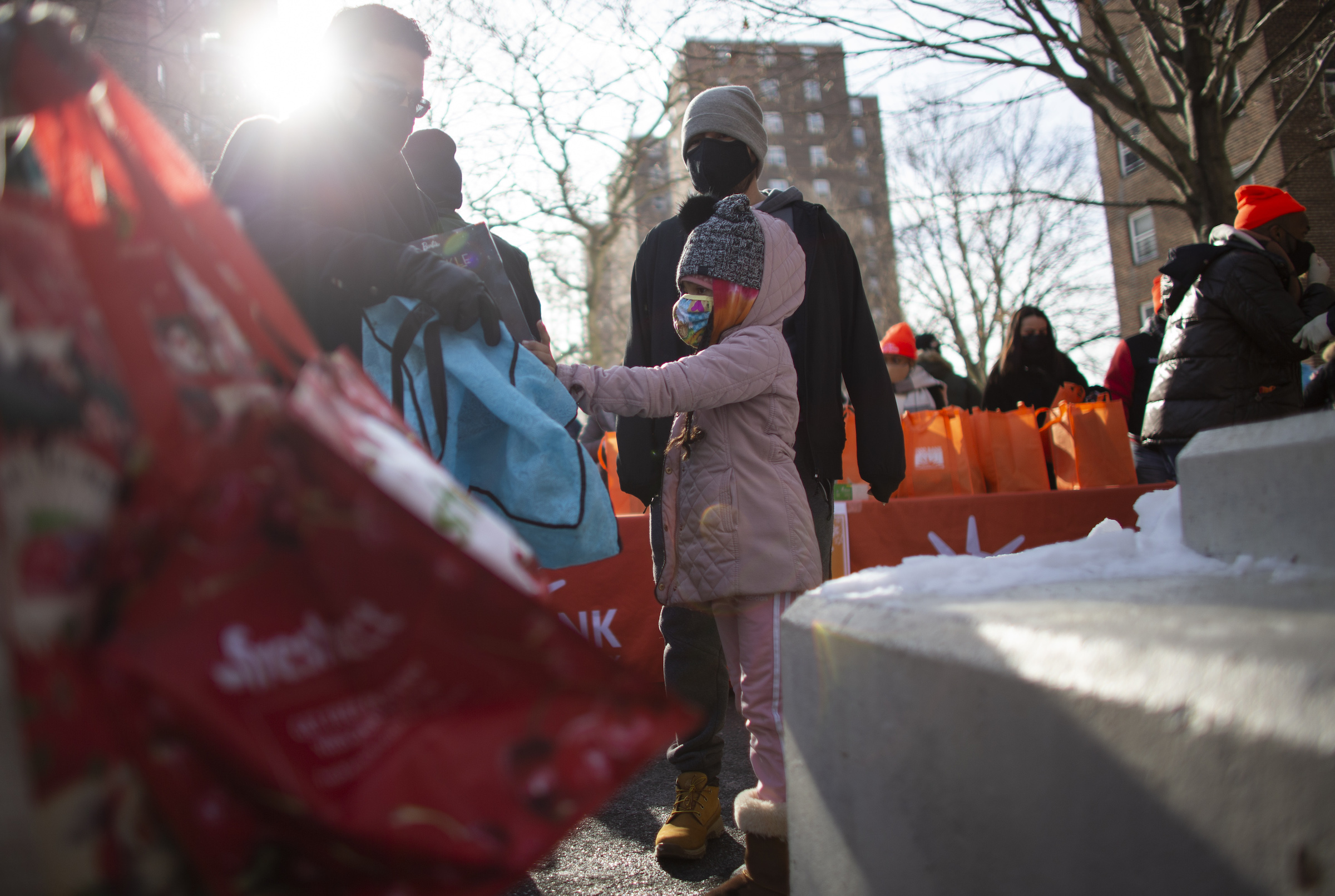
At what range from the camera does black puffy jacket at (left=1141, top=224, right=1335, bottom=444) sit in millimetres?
3727

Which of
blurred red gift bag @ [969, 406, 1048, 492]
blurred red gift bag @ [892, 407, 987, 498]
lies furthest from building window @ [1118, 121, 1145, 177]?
blurred red gift bag @ [892, 407, 987, 498]

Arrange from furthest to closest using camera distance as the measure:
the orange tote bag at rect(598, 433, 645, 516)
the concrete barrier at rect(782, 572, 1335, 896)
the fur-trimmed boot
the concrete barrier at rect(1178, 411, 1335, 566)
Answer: the orange tote bag at rect(598, 433, 645, 516) → the fur-trimmed boot → the concrete barrier at rect(1178, 411, 1335, 566) → the concrete barrier at rect(782, 572, 1335, 896)

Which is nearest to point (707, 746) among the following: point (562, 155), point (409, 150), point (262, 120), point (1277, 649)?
point (1277, 649)

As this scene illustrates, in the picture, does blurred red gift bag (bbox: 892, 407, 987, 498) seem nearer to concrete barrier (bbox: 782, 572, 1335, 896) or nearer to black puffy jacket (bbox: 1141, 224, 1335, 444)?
black puffy jacket (bbox: 1141, 224, 1335, 444)

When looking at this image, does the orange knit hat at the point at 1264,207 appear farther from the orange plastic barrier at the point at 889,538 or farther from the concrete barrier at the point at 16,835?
the concrete barrier at the point at 16,835

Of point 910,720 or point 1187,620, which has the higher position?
point 1187,620

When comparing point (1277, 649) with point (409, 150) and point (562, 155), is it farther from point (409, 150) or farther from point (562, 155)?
point (562, 155)

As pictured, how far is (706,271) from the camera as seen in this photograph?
2.12 metres

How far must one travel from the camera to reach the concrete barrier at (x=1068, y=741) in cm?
79

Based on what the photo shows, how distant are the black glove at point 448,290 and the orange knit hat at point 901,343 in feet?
15.9

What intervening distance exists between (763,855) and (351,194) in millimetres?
1725

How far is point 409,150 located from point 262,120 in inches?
43.1

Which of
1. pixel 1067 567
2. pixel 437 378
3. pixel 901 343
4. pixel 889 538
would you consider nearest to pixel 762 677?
pixel 1067 567

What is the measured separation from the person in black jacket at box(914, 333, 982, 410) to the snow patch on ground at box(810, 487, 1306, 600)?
5321mm
